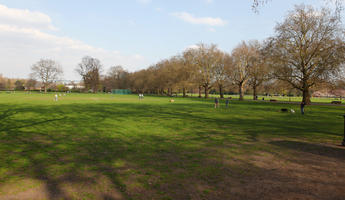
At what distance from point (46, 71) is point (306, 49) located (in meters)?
96.2

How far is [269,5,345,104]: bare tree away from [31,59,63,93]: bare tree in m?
90.1

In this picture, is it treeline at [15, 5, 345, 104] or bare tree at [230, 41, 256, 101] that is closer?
treeline at [15, 5, 345, 104]

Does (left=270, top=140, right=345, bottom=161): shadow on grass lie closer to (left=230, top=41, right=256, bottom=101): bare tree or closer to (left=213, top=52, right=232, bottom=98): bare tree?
(left=230, top=41, right=256, bottom=101): bare tree

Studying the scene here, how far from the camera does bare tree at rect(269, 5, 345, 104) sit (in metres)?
30.7

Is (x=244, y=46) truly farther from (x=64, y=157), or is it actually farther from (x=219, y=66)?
(x=64, y=157)

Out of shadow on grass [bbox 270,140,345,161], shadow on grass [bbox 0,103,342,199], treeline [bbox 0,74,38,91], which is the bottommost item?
shadow on grass [bbox 270,140,345,161]

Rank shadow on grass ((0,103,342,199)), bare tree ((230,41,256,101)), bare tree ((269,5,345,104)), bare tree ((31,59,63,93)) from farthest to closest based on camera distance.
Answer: bare tree ((31,59,63,93)) → bare tree ((230,41,256,101)) → bare tree ((269,5,345,104)) → shadow on grass ((0,103,342,199))

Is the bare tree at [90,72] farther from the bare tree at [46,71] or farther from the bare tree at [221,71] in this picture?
the bare tree at [221,71]

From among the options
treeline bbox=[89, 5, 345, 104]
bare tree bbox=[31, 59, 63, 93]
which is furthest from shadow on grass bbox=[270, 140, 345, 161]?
bare tree bbox=[31, 59, 63, 93]

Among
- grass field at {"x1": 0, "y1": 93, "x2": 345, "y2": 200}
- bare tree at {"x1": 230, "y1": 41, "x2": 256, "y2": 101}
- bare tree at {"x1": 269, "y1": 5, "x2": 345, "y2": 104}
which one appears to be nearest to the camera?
grass field at {"x1": 0, "y1": 93, "x2": 345, "y2": 200}

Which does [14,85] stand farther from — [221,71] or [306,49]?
[306,49]

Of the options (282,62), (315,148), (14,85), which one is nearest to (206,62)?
(282,62)

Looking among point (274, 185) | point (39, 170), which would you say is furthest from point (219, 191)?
point (39, 170)

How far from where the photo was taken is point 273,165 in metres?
6.38
